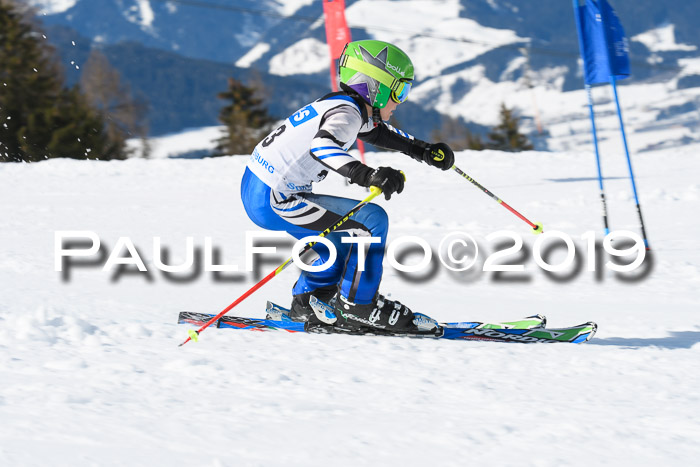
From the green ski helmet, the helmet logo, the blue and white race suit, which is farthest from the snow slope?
the helmet logo

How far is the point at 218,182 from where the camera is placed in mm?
12359

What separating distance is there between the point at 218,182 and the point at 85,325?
29.7 ft

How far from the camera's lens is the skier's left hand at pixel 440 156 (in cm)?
410

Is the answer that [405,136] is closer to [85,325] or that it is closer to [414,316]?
[414,316]

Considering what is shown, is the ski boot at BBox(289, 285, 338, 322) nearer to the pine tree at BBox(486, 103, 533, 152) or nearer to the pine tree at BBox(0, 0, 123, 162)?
the pine tree at BBox(0, 0, 123, 162)

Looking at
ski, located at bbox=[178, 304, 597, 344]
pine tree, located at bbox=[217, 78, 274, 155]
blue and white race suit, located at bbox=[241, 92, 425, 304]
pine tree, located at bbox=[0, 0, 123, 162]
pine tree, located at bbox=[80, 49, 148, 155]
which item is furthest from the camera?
pine tree, located at bbox=[217, 78, 274, 155]

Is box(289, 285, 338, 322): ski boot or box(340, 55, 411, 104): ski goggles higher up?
box(340, 55, 411, 104): ski goggles

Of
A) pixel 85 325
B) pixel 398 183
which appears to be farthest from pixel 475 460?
pixel 85 325

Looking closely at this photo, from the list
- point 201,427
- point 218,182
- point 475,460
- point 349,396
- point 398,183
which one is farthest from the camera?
point 218,182

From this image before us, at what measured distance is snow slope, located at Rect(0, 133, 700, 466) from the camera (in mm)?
2158

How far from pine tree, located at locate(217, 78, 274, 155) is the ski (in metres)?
42.4

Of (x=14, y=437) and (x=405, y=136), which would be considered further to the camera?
(x=405, y=136)

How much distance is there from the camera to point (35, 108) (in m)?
30.9

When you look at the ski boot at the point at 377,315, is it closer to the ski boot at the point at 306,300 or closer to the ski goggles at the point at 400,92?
the ski boot at the point at 306,300
